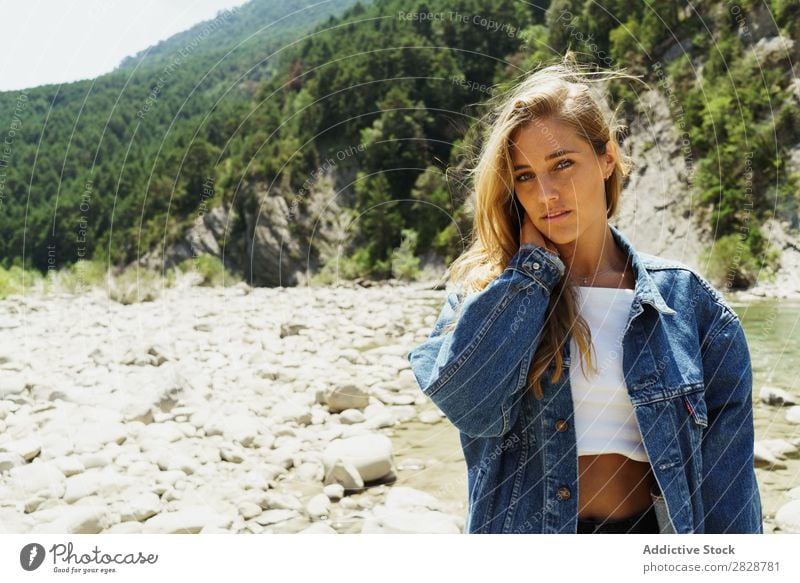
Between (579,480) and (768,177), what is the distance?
16602 millimetres

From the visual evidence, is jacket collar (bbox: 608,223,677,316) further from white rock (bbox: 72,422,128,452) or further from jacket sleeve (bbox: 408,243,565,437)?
white rock (bbox: 72,422,128,452)

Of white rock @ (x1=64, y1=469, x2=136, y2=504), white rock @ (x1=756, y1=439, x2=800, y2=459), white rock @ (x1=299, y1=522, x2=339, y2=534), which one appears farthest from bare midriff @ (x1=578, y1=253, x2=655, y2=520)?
white rock @ (x1=756, y1=439, x2=800, y2=459)

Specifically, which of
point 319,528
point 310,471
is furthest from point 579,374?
point 310,471

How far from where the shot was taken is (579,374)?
5.02ft

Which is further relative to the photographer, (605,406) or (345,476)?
(345,476)

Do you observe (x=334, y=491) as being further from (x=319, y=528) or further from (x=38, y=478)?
(x=38, y=478)

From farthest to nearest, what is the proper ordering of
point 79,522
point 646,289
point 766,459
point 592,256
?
point 766,459 → point 79,522 → point 592,256 → point 646,289

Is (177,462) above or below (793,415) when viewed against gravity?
above

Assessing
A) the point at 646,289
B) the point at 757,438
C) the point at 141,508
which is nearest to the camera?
the point at 646,289

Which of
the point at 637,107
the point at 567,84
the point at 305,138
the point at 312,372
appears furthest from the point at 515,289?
the point at 305,138

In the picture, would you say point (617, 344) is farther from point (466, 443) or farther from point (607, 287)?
point (466, 443)

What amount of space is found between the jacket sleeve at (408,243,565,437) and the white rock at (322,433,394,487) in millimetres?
2719

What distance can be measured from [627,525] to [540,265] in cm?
68
